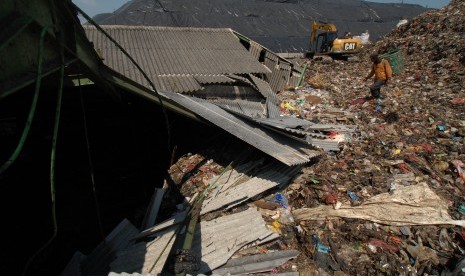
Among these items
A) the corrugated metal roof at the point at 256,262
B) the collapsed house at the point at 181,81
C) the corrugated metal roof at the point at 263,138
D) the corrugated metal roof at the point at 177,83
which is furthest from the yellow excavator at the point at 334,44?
the corrugated metal roof at the point at 256,262

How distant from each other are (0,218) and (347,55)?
1487 centimetres

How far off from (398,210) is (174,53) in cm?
712

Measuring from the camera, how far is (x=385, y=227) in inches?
150

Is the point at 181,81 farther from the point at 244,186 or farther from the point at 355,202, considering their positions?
the point at 355,202

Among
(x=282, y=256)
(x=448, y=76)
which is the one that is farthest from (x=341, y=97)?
(x=282, y=256)

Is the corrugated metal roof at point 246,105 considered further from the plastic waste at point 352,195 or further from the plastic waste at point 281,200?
the plastic waste at point 352,195

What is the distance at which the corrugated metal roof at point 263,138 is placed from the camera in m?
4.58

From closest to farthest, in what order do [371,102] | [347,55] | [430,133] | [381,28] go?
[430,133] → [371,102] → [347,55] → [381,28]

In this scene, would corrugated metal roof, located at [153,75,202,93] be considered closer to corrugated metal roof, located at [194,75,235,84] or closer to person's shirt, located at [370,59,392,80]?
corrugated metal roof, located at [194,75,235,84]

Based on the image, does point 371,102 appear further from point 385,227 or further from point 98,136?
point 98,136

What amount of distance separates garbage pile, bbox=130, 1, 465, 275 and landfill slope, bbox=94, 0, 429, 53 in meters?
14.5

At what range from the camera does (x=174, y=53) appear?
8.66m

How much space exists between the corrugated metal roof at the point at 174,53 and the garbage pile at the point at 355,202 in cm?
290

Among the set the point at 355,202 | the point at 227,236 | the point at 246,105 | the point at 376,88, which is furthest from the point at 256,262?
the point at 376,88
